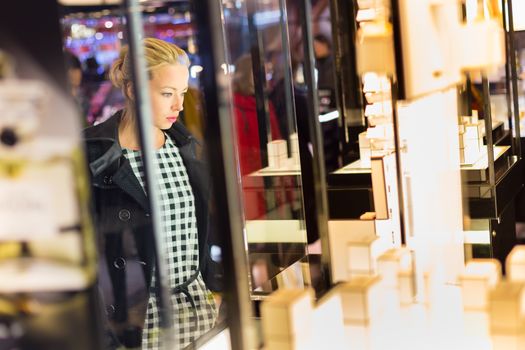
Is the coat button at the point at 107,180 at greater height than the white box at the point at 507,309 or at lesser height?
greater

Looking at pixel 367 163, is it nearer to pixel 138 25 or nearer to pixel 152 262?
pixel 152 262

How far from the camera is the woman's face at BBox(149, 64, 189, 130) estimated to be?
11.1 feet

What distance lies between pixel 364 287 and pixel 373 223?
194 centimetres

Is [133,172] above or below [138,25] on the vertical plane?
below

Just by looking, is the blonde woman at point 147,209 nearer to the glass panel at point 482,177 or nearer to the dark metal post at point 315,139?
the dark metal post at point 315,139

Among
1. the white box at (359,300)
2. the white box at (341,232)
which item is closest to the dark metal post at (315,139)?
the white box at (341,232)

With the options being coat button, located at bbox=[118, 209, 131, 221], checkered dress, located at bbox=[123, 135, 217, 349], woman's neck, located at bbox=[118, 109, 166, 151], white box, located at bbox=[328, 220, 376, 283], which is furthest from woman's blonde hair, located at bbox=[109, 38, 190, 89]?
white box, located at bbox=[328, 220, 376, 283]

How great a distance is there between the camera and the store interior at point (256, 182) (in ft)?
5.82

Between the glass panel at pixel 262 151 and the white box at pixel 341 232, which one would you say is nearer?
the white box at pixel 341 232

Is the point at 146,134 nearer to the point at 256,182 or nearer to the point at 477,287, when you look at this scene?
the point at 477,287

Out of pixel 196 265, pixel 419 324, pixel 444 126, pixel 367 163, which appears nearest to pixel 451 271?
pixel 419 324

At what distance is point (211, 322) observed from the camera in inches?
140

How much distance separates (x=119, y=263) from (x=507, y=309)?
5.83ft

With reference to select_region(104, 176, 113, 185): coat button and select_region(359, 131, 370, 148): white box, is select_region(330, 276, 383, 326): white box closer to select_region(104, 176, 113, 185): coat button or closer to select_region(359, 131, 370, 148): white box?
select_region(104, 176, 113, 185): coat button
